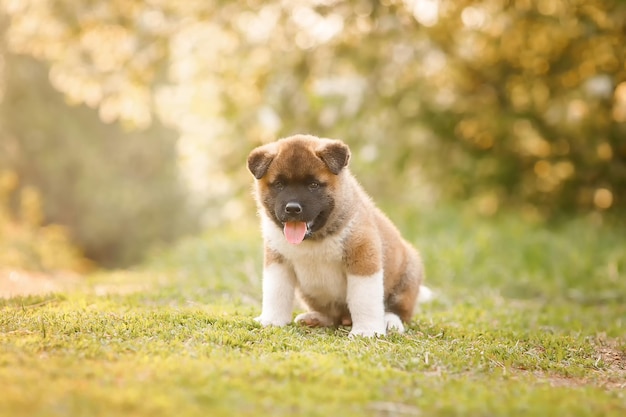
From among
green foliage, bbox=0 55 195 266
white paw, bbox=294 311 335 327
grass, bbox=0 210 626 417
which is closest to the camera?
grass, bbox=0 210 626 417

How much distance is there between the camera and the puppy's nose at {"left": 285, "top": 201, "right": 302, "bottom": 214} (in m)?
5.84

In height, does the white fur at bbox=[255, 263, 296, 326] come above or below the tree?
below

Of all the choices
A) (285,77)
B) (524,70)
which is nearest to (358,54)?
(285,77)

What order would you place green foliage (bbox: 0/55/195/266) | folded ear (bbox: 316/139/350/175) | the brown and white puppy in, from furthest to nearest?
green foliage (bbox: 0/55/195/266) < folded ear (bbox: 316/139/350/175) < the brown and white puppy

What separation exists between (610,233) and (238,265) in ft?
21.9

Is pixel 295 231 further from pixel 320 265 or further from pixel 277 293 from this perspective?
pixel 277 293

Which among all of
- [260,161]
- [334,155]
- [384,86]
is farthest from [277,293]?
[384,86]

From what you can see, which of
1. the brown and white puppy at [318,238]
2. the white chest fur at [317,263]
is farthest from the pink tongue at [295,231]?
the white chest fur at [317,263]

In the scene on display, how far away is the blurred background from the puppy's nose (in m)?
6.93

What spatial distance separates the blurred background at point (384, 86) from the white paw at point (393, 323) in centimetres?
688

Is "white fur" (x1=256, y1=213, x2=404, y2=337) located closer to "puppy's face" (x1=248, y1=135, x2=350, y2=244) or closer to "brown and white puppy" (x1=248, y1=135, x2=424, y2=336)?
"brown and white puppy" (x1=248, y1=135, x2=424, y2=336)

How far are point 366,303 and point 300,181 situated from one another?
111 cm

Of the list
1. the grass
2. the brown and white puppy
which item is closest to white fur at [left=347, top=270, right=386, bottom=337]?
the brown and white puppy

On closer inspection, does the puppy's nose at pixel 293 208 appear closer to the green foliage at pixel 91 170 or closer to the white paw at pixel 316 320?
the white paw at pixel 316 320
